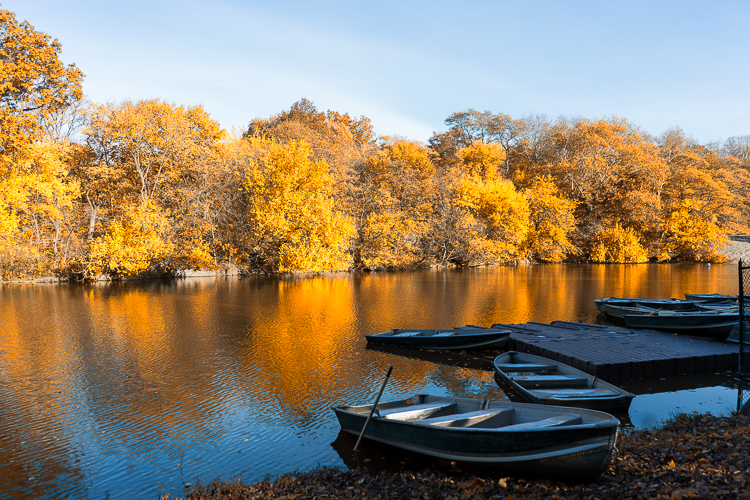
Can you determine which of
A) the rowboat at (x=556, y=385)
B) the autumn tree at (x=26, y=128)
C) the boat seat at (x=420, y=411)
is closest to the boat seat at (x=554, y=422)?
the boat seat at (x=420, y=411)

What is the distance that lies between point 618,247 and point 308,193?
1523 inches

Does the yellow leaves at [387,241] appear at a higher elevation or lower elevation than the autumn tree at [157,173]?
lower

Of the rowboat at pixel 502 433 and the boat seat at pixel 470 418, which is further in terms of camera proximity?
the boat seat at pixel 470 418

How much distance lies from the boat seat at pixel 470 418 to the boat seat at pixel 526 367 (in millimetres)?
4316

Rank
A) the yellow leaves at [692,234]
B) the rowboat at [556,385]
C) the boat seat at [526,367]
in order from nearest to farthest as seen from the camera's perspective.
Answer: the rowboat at [556,385]
the boat seat at [526,367]
the yellow leaves at [692,234]

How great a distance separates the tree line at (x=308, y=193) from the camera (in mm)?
35000

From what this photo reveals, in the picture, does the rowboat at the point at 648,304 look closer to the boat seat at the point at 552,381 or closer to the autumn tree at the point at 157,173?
the boat seat at the point at 552,381

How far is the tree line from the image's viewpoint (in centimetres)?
3500

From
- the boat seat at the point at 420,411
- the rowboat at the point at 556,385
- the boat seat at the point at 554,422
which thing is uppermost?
the boat seat at the point at 554,422

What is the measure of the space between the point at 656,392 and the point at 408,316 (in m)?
12.0

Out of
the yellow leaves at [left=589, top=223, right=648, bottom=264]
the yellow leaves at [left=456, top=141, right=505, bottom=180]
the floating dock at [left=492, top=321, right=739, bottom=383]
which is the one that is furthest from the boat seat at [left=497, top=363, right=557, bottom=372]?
the yellow leaves at [left=589, top=223, right=648, bottom=264]

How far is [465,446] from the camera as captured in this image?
25.2 feet

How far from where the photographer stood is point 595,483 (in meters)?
7.04

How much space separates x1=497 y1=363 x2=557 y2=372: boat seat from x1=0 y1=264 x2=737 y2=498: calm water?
785 mm
